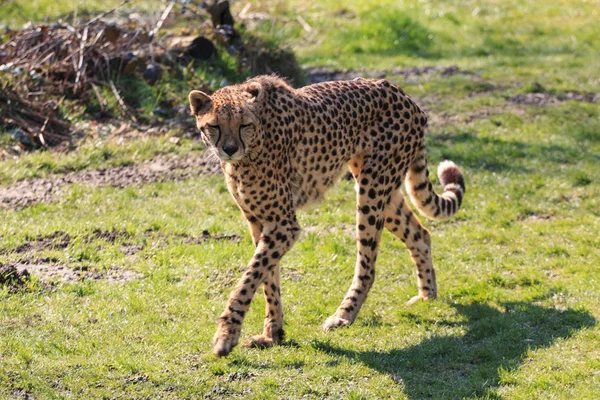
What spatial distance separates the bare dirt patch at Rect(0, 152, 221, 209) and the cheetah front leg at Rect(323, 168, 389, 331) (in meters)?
2.81

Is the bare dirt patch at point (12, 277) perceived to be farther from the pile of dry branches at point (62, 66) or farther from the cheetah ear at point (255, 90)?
the pile of dry branches at point (62, 66)

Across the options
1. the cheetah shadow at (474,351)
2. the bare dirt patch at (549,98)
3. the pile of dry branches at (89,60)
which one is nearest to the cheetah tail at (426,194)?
the cheetah shadow at (474,351)

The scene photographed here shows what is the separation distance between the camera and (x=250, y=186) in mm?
6066

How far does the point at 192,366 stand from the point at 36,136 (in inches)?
208

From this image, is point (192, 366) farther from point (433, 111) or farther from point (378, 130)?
point (433, 111)

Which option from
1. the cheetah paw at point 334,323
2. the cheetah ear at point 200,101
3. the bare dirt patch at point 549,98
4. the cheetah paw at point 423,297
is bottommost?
the bare dirt patch at point 549,98

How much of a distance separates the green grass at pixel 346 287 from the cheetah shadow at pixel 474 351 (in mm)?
14

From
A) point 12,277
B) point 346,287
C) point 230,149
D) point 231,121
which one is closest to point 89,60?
point 12,277

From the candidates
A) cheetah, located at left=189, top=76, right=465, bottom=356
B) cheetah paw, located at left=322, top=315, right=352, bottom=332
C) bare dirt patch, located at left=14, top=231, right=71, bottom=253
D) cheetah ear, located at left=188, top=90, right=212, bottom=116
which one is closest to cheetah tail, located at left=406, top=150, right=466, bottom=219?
cheetah, located at left=189, top=76, right=465, bottom=356

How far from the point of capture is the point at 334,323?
669 cm

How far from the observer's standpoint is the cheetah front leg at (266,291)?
5.83m

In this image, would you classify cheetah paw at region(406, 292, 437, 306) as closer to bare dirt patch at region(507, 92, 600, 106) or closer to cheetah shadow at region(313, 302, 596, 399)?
cheetah shadow at region(313, 302, 596, 399)

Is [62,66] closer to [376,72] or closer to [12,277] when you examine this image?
[376,72]

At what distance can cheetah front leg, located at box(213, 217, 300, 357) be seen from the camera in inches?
230
